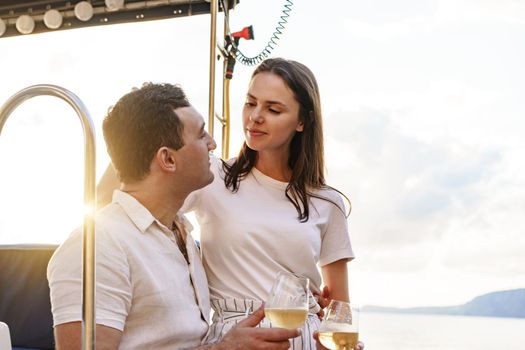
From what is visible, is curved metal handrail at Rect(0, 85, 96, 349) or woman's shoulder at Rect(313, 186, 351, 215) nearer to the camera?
curved metal handrail at Rect(0, 85, 96, 349)

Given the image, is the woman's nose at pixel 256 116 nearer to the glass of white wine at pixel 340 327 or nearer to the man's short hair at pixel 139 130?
the man's short hair at pixel 139 130

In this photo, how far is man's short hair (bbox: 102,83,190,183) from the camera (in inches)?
75.5

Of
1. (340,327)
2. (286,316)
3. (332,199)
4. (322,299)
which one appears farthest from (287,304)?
(332,199)

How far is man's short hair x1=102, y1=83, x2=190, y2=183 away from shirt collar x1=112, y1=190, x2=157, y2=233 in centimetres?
6

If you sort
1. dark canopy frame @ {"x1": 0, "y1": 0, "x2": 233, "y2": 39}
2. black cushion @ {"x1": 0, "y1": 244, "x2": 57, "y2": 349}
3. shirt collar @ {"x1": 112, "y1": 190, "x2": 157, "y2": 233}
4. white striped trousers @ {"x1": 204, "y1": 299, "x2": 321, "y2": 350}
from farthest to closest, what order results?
dark canopy frame @ {"x1": 0, "y1": 0, "x2": 233, "y2": 39} < black cushion @ {"x1": 0, "y1": 244, "x2": 57, "y2": 349} < white striped trousers @ {"x1": 204, "y1": 299, "x2": 321, "y2": 350} < shirt collar @ {"x1": 112, "y1": 190, "x2": 157, "y2": 233}

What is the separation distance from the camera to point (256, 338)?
5.62ft

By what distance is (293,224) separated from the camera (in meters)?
2.24

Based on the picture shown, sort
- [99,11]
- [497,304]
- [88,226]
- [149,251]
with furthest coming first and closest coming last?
[497,304], [99,11], [149,251], [88,226]

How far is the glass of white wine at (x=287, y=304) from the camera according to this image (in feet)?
5.57

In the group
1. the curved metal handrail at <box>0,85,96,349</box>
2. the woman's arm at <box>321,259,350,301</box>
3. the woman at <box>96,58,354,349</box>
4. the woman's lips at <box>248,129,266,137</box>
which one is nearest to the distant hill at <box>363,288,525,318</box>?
the woman's arm at <box>321,259,350,301</box>

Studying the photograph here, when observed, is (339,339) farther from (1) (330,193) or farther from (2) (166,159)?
(1) (330,193)

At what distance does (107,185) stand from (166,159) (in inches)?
15.1

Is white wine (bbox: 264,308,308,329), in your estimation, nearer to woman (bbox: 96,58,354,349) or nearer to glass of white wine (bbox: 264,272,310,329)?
glass of white wine (bbox: 264,272,310,329)

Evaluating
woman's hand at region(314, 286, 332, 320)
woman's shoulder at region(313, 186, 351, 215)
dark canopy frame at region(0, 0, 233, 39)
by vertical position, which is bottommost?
woman's hand at region(314, 286, 332, 320)
